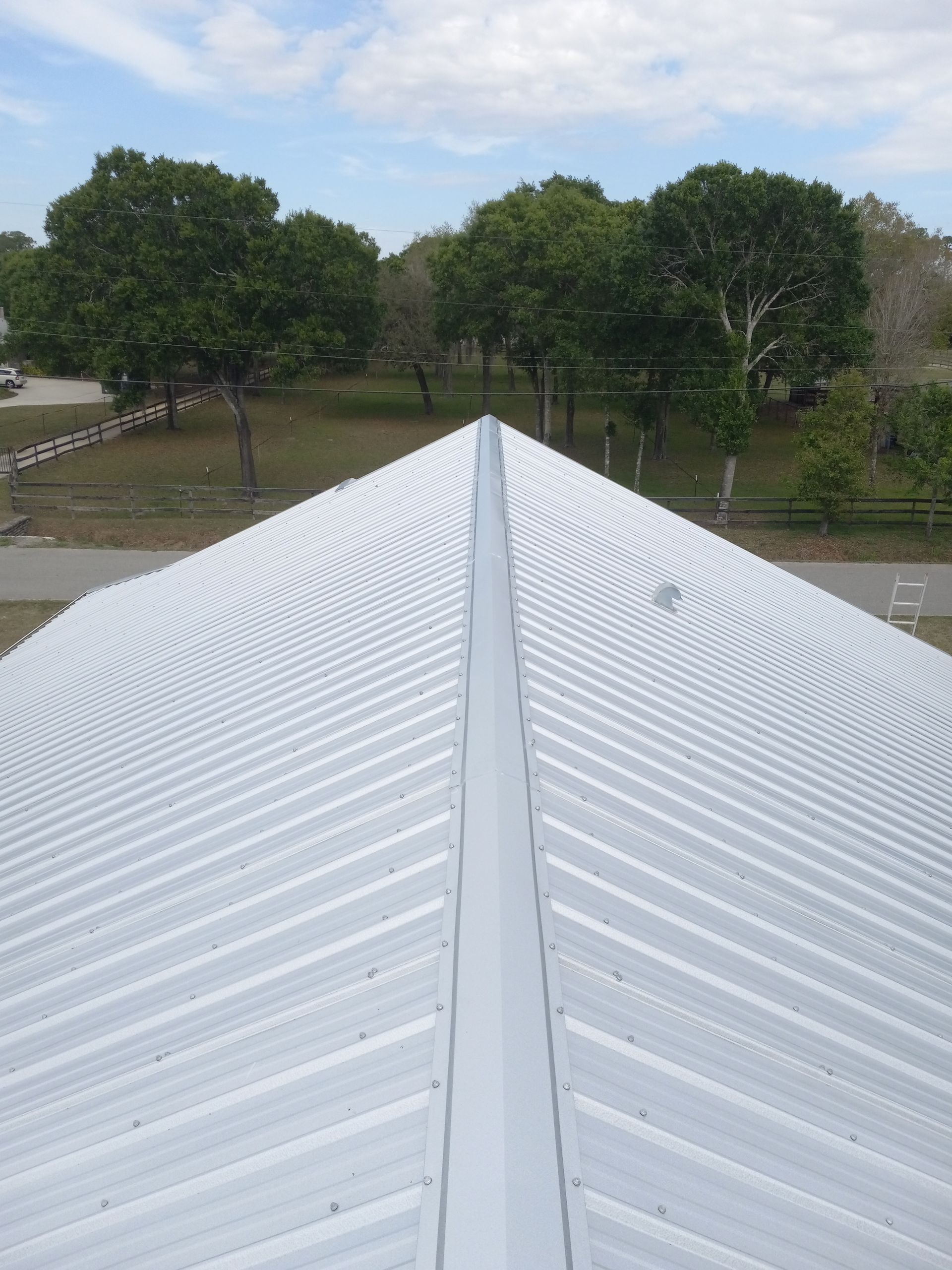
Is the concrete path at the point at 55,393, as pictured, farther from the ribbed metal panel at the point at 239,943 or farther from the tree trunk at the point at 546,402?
the ribbed metal panel at the point at 239,943

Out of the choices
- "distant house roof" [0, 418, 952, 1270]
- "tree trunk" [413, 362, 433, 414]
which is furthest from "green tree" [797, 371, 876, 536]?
"tree trunk" [413, 362, 433, 414]

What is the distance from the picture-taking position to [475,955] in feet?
9.86

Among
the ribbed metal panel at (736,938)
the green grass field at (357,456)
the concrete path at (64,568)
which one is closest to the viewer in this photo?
the ribbed metal panel at (736,938)

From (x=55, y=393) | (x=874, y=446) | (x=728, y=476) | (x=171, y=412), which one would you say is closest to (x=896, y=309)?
(x=874, y=446)

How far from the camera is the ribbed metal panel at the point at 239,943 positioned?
258 cm

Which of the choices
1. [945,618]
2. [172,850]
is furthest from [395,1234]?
[945,618]

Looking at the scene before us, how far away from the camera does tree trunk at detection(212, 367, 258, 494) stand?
2664 cm

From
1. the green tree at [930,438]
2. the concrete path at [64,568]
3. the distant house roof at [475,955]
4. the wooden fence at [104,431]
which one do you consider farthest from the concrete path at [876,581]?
the wooden fence at [104,431]

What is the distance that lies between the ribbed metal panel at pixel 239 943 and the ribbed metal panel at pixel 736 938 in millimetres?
549

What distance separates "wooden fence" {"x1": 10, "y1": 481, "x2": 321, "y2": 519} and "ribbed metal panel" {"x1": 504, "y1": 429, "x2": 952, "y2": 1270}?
64.7ft

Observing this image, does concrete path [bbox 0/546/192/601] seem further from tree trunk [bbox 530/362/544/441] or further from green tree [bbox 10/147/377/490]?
tree trunk [bbox 530/362/544/441]

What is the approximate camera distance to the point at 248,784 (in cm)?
482

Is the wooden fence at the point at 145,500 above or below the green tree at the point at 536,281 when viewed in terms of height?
below

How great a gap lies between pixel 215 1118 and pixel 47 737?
502 centimetres
